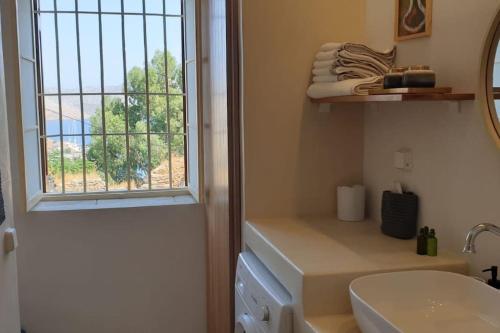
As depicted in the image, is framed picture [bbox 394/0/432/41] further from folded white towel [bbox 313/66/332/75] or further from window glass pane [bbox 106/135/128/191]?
window glass pane [bbox 106/135/128/191]

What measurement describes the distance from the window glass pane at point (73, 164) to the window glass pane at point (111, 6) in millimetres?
787

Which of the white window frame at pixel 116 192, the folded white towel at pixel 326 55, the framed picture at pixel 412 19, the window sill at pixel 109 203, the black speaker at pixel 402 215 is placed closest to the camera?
the framed picture at pixel 412 19

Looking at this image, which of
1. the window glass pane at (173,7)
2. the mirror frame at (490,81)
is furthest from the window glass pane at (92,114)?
the mirror frame at (490,81)

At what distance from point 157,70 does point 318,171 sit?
1.37 m

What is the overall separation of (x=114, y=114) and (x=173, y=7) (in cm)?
75

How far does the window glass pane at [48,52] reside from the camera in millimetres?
3006

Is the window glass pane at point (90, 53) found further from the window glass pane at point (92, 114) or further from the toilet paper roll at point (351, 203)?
the toilet paper roll at point (351, 203)

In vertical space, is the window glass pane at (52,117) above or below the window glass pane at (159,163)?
above

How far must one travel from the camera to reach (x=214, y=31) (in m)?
2.62

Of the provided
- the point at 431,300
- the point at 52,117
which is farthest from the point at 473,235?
the point at 52,117

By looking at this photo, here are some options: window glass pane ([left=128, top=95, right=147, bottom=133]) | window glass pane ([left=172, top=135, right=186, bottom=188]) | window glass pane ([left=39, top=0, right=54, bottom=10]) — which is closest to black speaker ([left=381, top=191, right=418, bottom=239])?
window glass pane ([left=172, top=135, right=186, bottom=188])

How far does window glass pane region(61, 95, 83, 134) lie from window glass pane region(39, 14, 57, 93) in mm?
119

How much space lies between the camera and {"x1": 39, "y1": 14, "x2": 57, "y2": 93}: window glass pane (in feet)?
9.86

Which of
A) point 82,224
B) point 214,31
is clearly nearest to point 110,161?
point 82,224
